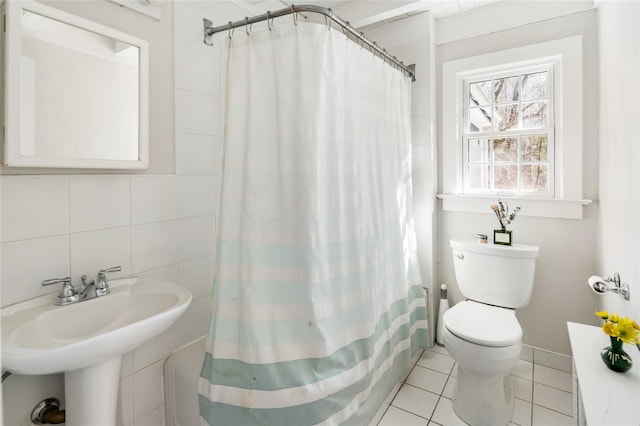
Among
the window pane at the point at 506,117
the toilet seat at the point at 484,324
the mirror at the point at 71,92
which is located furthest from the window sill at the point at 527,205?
the mirror at the point at 71,92

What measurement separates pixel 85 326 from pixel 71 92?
903mm

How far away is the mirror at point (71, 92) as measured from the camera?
117cm

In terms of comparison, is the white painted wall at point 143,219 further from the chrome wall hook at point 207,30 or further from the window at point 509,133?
the window at point 509,133

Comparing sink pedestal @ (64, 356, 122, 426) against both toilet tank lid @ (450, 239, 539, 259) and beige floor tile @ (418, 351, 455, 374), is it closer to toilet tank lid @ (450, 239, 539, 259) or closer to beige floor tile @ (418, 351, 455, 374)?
beige floor tile @ (418, 351, 455, 374)

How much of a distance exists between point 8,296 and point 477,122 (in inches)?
108

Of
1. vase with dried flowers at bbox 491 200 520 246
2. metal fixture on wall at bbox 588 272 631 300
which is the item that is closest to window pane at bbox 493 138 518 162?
vase with dried flowers at bbox 491 200 520 246

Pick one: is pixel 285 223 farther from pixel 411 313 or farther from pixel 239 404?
pixel 411 313

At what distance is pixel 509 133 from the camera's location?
233cm

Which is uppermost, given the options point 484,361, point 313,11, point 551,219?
point 313,11

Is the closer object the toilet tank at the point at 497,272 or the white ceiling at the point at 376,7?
the toilet tank at the point at 497,272

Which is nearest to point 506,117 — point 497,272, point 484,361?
point 497,272

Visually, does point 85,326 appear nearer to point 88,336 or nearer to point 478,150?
point 88,336

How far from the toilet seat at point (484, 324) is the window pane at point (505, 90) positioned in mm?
1401

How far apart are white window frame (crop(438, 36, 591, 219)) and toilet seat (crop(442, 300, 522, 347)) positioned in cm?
70
